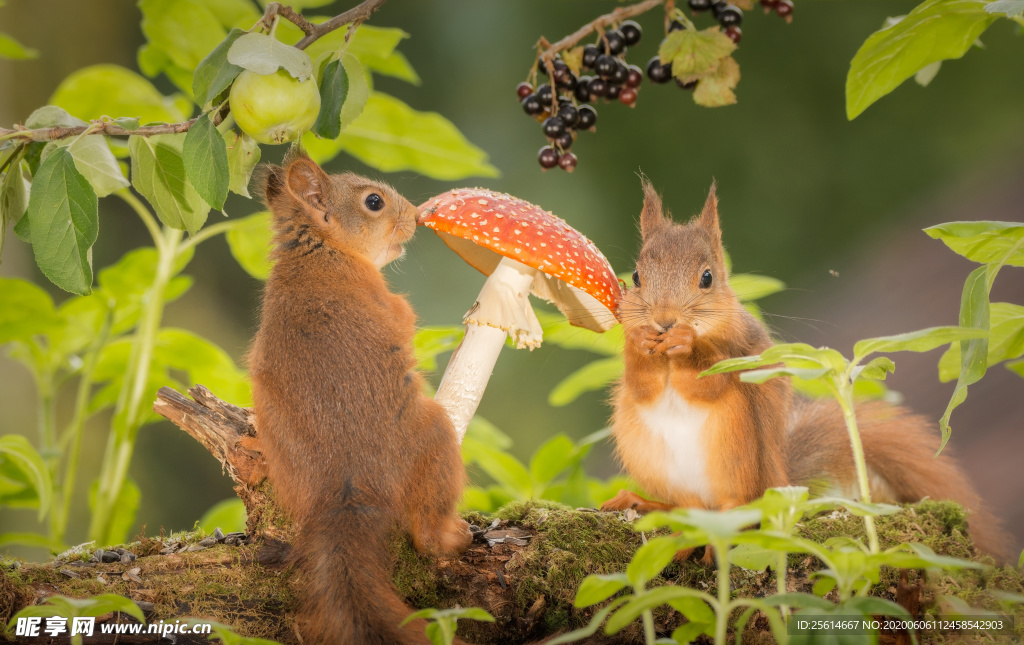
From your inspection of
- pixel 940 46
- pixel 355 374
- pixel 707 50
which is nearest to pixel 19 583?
pixel 355 374

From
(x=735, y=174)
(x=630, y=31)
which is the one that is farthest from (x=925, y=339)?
(x=735, y=174)

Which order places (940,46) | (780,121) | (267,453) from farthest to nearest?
1. (780,121)
2. (267,453)
3. (940,46)

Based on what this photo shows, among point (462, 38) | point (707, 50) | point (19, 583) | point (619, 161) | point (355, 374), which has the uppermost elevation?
point (462, 38)

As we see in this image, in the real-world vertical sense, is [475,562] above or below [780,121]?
below

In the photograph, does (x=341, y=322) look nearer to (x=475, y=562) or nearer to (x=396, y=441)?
(x=396, y=441)

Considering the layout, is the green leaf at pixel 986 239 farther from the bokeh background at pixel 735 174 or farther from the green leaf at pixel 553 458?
the bokeh background at pixel 735 174

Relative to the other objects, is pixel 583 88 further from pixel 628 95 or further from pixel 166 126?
pixel 166 126

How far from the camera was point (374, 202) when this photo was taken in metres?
1.41

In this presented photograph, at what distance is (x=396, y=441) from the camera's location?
1106 millimetres

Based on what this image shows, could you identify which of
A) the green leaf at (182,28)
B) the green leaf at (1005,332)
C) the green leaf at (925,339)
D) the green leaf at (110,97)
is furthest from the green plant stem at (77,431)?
the green leaf at (1005,332)

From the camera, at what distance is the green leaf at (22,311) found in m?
1.58

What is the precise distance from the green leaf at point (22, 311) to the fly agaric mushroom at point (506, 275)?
85 cm

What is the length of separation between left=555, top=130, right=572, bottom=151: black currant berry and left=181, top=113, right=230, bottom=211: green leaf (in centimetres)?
54

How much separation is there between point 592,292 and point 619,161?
1.97 metres
